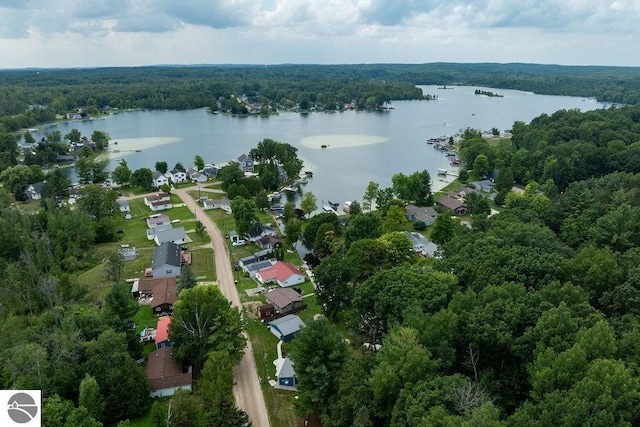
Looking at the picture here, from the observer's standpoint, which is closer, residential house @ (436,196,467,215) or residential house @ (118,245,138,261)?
residential house @ (118,245,138,261)

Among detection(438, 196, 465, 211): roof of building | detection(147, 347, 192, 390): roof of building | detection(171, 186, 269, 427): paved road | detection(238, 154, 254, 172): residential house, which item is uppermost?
detection(238, 154, 254, 172): residential house

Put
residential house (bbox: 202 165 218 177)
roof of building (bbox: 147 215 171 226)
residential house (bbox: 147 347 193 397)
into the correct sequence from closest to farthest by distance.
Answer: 1. residential house (bbox: 147 347 193 397)
2. roof of building (bbox: 147 215 171 226)
3. residential house (bbox: 202 165 218 177)

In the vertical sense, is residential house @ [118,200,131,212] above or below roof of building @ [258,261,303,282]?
above

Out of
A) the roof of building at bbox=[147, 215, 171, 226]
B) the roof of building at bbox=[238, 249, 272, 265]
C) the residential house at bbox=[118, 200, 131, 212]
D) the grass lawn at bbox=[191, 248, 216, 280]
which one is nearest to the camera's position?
the grass lawn at bbox=[191, 248, 216, 280]

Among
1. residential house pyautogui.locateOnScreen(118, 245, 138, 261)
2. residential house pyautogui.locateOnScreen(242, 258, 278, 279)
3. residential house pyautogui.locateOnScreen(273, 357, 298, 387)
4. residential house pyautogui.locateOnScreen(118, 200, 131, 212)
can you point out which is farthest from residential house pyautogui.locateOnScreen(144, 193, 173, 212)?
residential house pyautogui.locateOnScreen(273, 357, 298, 387)

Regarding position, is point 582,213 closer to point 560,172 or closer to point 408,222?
point 408,222

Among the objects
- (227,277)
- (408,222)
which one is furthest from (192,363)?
(408,222)

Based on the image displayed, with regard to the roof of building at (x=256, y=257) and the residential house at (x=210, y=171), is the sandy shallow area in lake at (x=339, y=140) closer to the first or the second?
the residential house at (x=210, y=171)

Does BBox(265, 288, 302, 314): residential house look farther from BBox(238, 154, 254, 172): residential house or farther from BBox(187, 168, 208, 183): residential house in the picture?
BBox(238, 154, 254, 172): residential house
